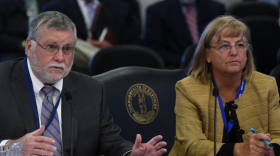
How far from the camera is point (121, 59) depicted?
3432 mm

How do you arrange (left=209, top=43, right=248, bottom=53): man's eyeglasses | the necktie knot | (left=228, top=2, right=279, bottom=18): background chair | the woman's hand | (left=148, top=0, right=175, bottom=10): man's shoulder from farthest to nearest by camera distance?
(left=228, top=2, right=279, bottom=18): background chair → (left=148, top=0, right=175, bottom=10): man's shoulder → (left=209, top=43, right=248, bottom=53): man's eyeglasses → the necktie knot → the woman's hand

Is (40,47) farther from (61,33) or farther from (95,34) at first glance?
(95,34)

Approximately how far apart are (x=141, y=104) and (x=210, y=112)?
1.71ft

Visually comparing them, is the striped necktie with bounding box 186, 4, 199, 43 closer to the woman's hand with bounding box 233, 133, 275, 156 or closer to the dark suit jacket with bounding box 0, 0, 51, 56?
the dark suit jacket with bounding box 0, 0, 51, 56

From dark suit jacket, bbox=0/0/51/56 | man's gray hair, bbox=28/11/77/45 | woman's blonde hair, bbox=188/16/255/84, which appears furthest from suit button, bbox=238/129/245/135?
dark suit jacket, bbox=0/0/51/56

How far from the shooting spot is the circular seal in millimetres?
2541

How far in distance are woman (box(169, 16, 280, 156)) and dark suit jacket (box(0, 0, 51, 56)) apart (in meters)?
2.74

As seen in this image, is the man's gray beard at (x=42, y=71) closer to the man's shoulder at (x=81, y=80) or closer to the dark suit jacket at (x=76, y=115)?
the dark suit jacket at (x=76, y=115)

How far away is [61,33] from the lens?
2.14 metres

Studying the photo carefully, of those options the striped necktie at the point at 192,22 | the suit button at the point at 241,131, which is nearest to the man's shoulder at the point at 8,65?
the suit button at the point at 241,131

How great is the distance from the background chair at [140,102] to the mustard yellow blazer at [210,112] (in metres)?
0.27

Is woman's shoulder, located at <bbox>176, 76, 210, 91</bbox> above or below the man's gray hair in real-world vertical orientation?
below

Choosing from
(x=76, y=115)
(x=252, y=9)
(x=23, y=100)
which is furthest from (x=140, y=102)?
(x=252, y=9)

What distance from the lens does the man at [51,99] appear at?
6.73ft
